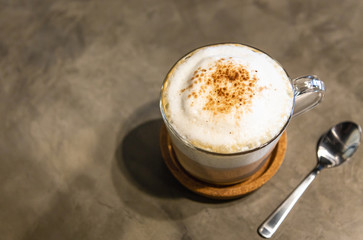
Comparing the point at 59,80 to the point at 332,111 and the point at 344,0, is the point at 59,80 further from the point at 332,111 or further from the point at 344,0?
the point at 344,0

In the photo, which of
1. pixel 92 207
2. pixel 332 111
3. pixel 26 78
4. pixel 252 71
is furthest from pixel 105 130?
pixel 332 111

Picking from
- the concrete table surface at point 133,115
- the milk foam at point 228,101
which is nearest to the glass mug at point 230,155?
the milk foam at point 228,101

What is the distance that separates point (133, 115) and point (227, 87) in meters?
0.47

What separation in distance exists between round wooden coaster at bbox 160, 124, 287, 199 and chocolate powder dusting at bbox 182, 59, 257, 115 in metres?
0.26

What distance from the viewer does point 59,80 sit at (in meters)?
1.28

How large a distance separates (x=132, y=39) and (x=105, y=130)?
40 centimetres

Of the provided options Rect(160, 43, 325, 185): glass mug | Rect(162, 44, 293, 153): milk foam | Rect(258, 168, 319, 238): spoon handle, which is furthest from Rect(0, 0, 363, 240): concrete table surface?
Rect(162, 44, 293, 153): milk foam

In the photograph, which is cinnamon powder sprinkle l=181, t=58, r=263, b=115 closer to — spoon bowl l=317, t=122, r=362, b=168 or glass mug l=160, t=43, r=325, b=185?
glass mug l=160, t=43, r=325, b=185

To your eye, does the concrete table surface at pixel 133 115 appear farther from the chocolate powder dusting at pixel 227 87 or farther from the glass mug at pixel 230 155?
the chocolate powder dusting at pixel 227 87

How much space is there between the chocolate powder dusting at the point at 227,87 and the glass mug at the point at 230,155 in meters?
0.09

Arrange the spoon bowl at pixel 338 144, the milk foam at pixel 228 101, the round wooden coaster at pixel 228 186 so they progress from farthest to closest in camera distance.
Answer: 1. the spoon bowl at pixel 338 144
2. the round wooden coaster at pixel 228 186
3. the milk foam at pixel 228 101

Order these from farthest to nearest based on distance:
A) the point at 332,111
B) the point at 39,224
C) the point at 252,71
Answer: the point at 332,111 < the point at 39,224 < the point at 252,71

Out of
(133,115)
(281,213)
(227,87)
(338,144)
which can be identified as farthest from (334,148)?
(133,115)

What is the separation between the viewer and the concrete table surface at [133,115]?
0.99m
